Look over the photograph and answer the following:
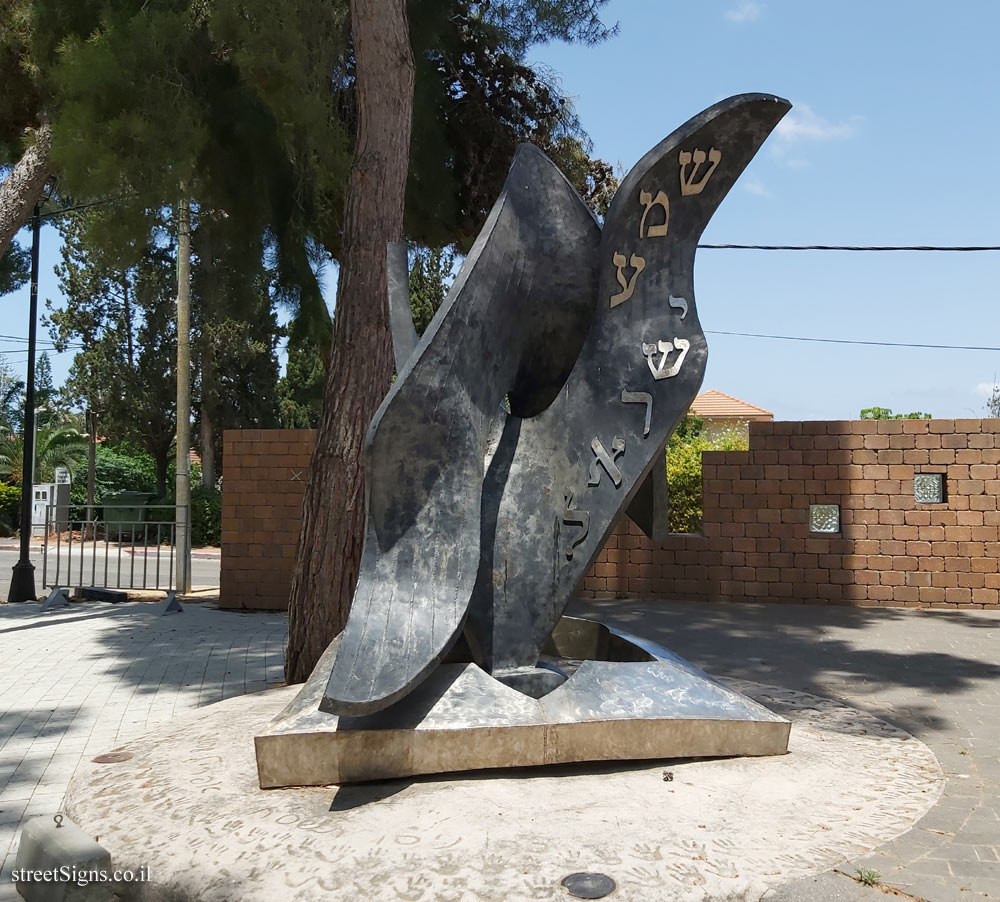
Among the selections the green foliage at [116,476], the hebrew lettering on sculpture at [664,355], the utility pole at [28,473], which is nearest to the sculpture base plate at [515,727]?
the hebrew lettering on sculpture at [664,355]

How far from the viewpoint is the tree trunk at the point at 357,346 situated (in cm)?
682

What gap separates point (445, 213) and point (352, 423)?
16.7 ft

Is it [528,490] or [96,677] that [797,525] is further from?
[96,677]

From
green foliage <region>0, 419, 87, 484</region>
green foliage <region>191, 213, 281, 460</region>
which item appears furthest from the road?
green foliage <region>0, 419, 87, 484</region>

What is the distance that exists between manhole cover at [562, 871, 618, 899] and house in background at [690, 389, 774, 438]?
3084 centimetres

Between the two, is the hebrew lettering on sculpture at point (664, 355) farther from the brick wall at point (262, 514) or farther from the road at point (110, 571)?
the road at point (110, 571)

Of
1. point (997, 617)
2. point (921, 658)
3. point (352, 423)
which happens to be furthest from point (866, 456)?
point (352, 423)

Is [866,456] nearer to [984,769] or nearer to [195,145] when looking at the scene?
[984,769]

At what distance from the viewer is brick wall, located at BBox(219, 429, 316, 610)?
10945mm

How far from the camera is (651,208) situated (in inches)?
192

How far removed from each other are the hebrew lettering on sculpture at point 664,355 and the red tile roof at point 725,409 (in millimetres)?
29737

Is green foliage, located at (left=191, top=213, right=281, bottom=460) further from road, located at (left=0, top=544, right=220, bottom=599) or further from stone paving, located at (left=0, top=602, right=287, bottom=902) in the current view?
stone paving, located at (left=0, top=602, right=287, bottom=902)

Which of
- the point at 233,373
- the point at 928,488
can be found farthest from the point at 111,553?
the point at 928,488

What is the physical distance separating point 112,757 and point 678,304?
3.52 metres
